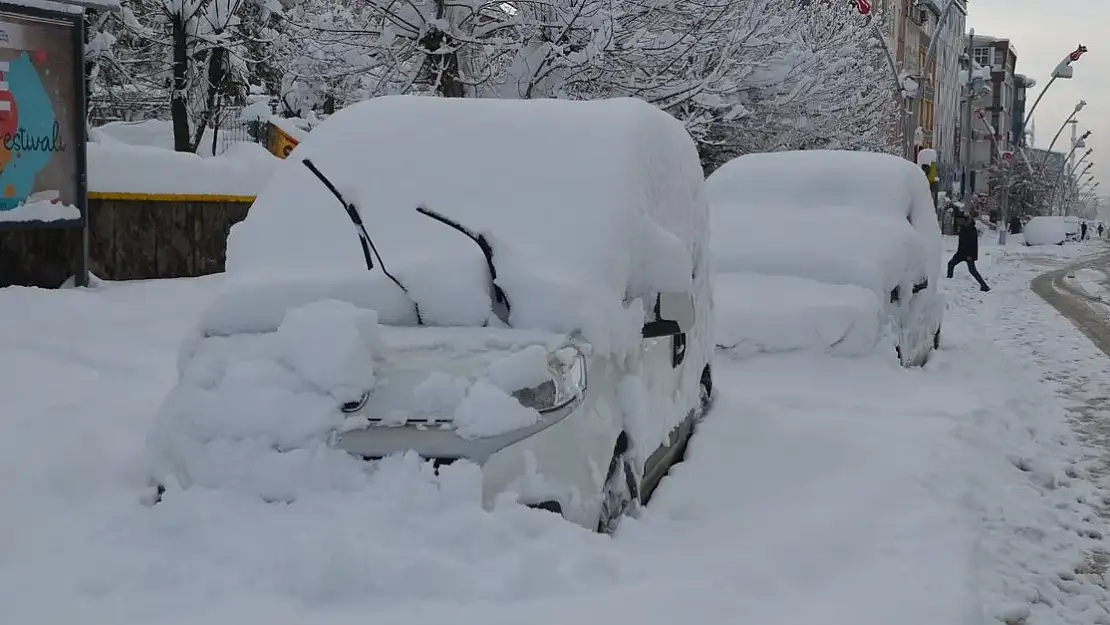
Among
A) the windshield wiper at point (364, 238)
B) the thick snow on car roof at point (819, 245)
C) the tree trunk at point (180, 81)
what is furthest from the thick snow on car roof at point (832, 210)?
the tree trunk at point (180, 81)

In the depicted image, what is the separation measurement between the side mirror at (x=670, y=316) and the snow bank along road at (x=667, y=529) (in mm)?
768

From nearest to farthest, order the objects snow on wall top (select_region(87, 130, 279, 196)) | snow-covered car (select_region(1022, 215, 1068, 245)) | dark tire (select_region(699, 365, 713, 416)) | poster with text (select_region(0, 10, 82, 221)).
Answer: dark tire (select_region(699, 365, 713, 416))
poster with text (select_region(0, 10, 82, 221))
snow on wall top (select_region(87, 130, 279, 196))
snow-covered car (select_region(1022, 215, 1068, 245))

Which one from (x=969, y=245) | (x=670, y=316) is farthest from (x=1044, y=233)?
(x=670, y=316)

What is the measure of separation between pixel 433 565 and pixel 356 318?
963 millimetres

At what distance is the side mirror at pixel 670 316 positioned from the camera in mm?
4945

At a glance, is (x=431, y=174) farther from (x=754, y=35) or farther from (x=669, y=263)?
(x=754, y=35)

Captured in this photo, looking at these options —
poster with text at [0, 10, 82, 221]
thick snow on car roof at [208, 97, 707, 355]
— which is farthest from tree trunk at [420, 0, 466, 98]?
thick snow on car roof at [208, 97, 707, 355]

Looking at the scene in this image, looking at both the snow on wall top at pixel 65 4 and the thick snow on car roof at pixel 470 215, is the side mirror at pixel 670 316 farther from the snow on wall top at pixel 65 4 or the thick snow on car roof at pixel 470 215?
the snow on wall top at pixel 65 4

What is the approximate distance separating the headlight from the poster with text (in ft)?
29.6

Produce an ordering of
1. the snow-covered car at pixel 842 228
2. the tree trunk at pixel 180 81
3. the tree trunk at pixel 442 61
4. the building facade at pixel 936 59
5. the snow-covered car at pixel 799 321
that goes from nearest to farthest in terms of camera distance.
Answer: the snow-covered car at pixel 799 321 < the snow-covered car at pixel 842 228 < the tree trunk at pixel 442 61 < the tree trunk at pixel 180 81 < the building facade at pixel 936 59

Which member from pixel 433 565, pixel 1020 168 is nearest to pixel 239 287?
pixel 433 565

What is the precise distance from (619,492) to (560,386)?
67cm

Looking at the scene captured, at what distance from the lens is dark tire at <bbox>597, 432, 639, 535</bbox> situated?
4.56m

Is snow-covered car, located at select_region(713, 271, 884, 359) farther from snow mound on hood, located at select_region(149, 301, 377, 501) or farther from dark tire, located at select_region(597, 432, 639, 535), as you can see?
snow mound on hood, located at select_region(149, 301, 377, 501)
